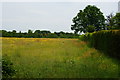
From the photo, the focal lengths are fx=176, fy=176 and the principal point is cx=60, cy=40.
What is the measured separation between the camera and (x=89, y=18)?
57844mm

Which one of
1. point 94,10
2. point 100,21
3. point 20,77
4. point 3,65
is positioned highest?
point 94,10

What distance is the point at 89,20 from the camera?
57438 mm

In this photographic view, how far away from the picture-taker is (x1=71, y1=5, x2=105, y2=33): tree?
187 ft

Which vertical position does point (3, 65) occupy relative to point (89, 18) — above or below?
below

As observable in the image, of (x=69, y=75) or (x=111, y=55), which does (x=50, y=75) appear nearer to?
(x=69, y=75)

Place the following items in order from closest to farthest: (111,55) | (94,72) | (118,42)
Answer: (94,72) < (118,42) < (111,55)

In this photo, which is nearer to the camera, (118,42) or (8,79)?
(8,79)

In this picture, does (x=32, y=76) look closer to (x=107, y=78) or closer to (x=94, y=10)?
(x=107, y=78)

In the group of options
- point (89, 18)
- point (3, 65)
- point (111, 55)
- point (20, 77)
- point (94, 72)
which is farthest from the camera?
point (89, 18)

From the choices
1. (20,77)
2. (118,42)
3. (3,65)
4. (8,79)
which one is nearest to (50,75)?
(20,77)

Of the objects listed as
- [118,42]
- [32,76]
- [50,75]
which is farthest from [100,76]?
[118,42]

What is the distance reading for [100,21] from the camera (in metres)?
58.0

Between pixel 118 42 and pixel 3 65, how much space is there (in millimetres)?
6318

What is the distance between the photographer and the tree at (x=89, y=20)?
5700 cm
